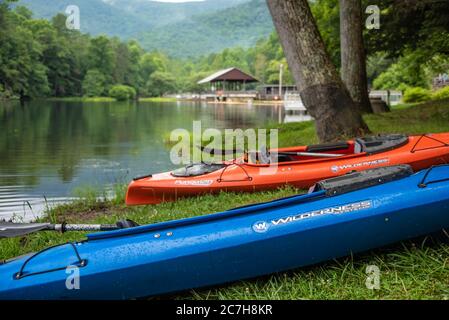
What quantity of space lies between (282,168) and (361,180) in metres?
2.53

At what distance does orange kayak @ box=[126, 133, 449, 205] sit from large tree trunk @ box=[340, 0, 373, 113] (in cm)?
664

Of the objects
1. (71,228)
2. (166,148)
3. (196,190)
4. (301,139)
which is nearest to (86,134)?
(166,148)

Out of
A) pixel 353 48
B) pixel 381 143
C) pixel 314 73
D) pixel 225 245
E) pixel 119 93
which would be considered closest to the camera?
pixel 225 245

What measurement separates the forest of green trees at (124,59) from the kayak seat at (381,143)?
221 inches

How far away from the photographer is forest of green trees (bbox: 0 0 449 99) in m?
13.0

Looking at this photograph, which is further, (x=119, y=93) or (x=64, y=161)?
(x=119, y=93)

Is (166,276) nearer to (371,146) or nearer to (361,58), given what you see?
(371,146)

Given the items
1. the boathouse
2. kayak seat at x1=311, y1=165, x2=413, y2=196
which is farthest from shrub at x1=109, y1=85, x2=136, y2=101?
kayak seat at x1=311, y1=165, x2=413, y2=196

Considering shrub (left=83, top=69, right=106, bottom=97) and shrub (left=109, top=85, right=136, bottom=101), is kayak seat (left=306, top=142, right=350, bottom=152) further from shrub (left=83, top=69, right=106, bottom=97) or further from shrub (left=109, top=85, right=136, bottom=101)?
shrub (left=109, top=85, right=136, bottom=101)

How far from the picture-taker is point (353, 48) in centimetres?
1225

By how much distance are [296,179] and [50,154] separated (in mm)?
10374

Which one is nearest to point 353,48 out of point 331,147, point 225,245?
point 331,147

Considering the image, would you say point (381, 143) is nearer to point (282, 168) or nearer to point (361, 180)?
point (282, 168)

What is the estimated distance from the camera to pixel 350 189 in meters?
3.25
